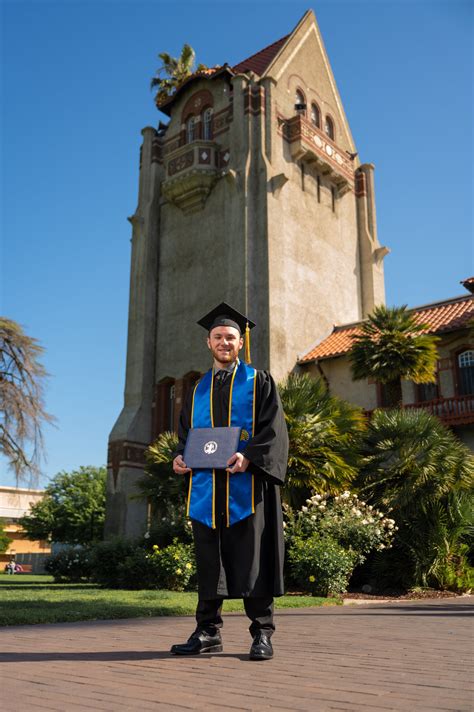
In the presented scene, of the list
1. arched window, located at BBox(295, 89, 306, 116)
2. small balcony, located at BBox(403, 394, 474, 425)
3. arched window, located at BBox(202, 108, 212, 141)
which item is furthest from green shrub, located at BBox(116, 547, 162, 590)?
arched window, located at BBox(295, 89, 306, 116)

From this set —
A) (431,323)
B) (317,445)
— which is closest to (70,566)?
(317,445)

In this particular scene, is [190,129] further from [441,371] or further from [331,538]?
[331,538]

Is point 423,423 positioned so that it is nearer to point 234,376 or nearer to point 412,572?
point 412,572

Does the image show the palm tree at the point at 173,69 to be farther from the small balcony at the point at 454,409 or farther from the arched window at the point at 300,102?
the small balcony at the point at 454,409

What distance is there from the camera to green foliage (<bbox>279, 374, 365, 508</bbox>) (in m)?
15.7

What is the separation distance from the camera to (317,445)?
16016 mm

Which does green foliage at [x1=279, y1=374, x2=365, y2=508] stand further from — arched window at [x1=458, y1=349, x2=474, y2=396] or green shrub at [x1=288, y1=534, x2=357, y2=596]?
arched window at [x1=458, y1=349, x2=474, y2=396]

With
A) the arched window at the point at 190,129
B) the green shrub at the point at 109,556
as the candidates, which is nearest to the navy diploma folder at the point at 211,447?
the green shrub at the point at 109,556

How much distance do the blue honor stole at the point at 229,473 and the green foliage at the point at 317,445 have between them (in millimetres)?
10615

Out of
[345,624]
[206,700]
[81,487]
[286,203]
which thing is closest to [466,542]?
[345,624]

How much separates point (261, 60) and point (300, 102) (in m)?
3.45

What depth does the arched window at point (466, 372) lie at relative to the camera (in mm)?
25234

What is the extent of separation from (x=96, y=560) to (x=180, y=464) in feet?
46.4

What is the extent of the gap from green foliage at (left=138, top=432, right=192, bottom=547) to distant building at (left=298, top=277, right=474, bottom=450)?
10156mm
